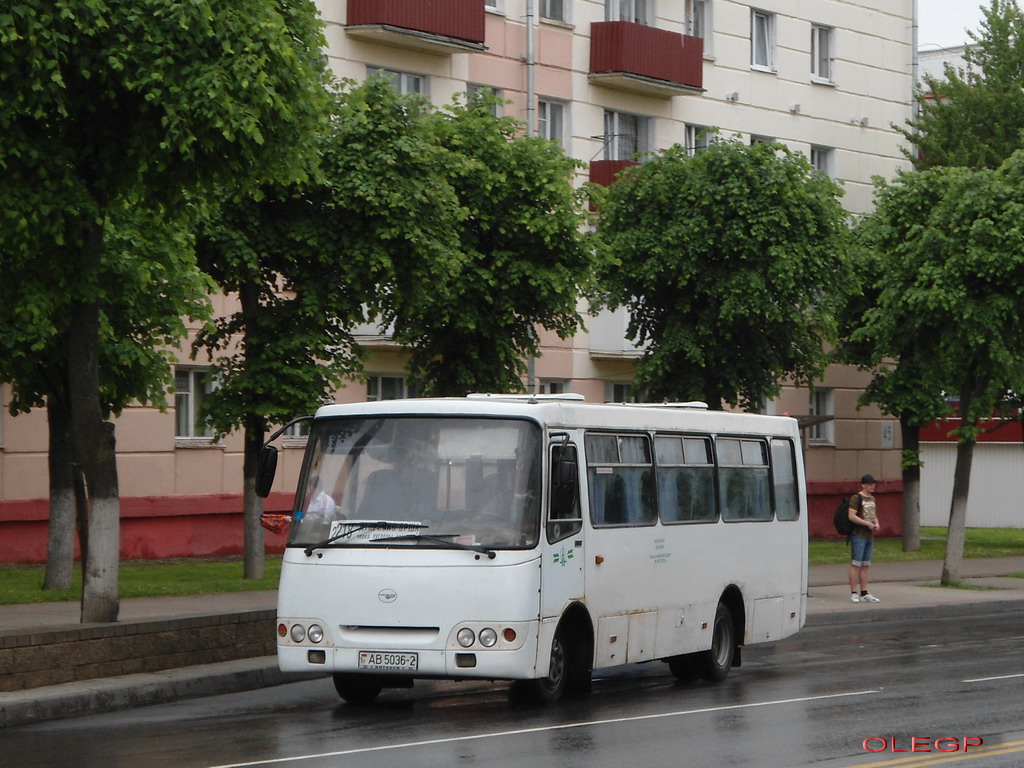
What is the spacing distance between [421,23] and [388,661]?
21199 mm

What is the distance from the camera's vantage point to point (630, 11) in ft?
127

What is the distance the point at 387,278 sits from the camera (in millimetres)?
21297

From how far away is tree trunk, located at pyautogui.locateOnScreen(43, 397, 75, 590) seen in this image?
71.1 feet

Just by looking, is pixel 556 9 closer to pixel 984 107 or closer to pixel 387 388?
pixel 387 388

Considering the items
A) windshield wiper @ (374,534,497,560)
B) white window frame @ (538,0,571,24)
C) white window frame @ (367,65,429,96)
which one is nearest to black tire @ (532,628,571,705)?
windshield wiper @ (374,534,497,560)

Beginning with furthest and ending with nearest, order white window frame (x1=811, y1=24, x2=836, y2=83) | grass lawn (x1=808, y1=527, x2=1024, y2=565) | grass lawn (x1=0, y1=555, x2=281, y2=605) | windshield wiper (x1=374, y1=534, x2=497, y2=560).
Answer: white window frame (x1=811, y1=24, x2=836, y2=83) < grass lawn (x1=808, y1=527, x2=1024, y2=565) < grass lawn (x1=0, y1=555, x2=281, y2=605) < windshield wiper (x1=374, y1=534, x2=497, y2=560)

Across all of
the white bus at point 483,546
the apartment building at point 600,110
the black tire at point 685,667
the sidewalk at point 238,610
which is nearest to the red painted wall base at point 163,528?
the apartment building at point 600,110

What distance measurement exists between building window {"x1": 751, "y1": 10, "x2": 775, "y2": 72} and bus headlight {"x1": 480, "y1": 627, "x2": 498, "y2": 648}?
31.1 m

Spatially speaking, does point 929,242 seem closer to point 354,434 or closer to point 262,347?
point 262,347

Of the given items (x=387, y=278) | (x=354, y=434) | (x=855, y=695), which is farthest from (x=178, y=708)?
(x=387, y=278)

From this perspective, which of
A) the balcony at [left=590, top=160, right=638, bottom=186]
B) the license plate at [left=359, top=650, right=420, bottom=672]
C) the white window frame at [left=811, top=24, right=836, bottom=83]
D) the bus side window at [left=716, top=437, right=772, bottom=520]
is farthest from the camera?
the white window frame at [left=811, top=24, right=836, bottom=83]

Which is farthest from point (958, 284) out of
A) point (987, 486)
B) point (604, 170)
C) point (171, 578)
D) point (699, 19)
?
point (987, 486)

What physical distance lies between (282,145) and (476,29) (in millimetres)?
19872

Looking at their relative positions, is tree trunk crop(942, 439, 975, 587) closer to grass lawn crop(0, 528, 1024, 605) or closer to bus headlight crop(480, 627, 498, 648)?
grass lawn crop(0, 528, 1024, 605)
